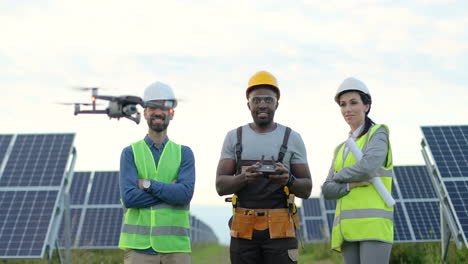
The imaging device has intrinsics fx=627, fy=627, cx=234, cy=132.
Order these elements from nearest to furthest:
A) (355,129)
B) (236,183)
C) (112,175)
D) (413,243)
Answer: (236,183)
(355,129)
(413,243)
(112,175)

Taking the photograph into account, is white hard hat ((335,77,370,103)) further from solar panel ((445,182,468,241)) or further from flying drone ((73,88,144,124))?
solar panel ((445,182,468,241))

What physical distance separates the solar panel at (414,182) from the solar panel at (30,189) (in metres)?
10.9

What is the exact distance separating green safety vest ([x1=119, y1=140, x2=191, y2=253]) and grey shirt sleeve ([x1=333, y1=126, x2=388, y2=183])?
1.42m

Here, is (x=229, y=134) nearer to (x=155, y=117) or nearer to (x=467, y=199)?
(x=155, y=117)

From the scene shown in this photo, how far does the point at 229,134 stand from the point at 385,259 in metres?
1.67

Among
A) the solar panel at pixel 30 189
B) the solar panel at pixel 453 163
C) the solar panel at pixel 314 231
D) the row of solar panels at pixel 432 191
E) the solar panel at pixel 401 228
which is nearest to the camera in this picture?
the solar panel at pixel 453 163

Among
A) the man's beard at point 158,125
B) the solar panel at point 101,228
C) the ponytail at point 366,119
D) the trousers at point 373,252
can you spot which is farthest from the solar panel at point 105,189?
the trousers at point 373,252

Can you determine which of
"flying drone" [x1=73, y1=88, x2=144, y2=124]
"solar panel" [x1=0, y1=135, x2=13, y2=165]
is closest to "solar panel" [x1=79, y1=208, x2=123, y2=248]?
"solar panel" [x1=0, y1=135, x2=13, y2=165]

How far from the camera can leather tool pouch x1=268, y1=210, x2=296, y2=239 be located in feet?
16.6

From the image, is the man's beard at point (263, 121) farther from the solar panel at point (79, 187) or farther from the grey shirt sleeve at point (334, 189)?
the solar panel at point (79, 187)

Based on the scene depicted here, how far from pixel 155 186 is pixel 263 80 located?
1283mm

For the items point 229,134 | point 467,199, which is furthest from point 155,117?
point 467,199

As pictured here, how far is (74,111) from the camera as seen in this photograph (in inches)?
174

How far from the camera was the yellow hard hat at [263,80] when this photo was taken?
526 cm
